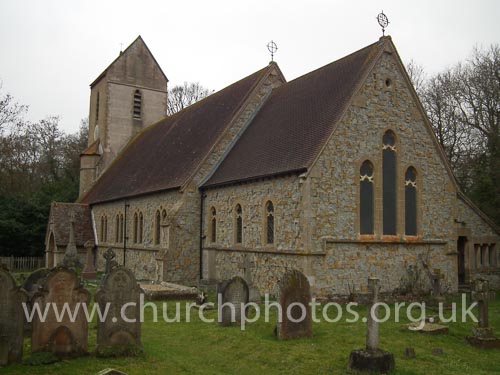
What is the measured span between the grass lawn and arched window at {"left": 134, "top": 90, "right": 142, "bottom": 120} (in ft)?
92.2

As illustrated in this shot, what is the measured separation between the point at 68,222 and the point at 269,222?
1890cm

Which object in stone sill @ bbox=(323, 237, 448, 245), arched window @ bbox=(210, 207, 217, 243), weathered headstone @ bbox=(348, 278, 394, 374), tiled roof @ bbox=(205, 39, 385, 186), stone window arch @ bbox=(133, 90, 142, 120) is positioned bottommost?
weathered headstone @ bbox=(348, 278, 394, 374)

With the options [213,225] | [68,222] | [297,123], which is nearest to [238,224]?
[213,225]

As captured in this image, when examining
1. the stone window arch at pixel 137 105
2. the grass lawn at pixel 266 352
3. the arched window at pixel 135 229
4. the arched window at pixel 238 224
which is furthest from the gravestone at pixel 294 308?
the stone window arch at pixel 137 105

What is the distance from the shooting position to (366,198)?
1822 centimetres

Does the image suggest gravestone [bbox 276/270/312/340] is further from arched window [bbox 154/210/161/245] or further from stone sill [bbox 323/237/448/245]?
arched window [bbox 154/210/161/245]

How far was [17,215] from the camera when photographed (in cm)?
3638

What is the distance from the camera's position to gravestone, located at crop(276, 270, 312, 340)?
38.2 ft

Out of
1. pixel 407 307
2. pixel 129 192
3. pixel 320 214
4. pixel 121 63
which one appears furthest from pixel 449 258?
pixel 121 63

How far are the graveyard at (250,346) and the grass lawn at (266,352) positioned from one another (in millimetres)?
17

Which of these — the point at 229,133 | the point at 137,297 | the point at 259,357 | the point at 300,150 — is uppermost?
the point at 229,133

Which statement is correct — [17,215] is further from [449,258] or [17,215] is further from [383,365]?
[383,365]

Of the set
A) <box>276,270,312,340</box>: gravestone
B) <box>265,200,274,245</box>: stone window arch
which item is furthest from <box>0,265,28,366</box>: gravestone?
<box>265,200,274,245</box>: stone window arch

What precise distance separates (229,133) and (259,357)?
14.9 m
